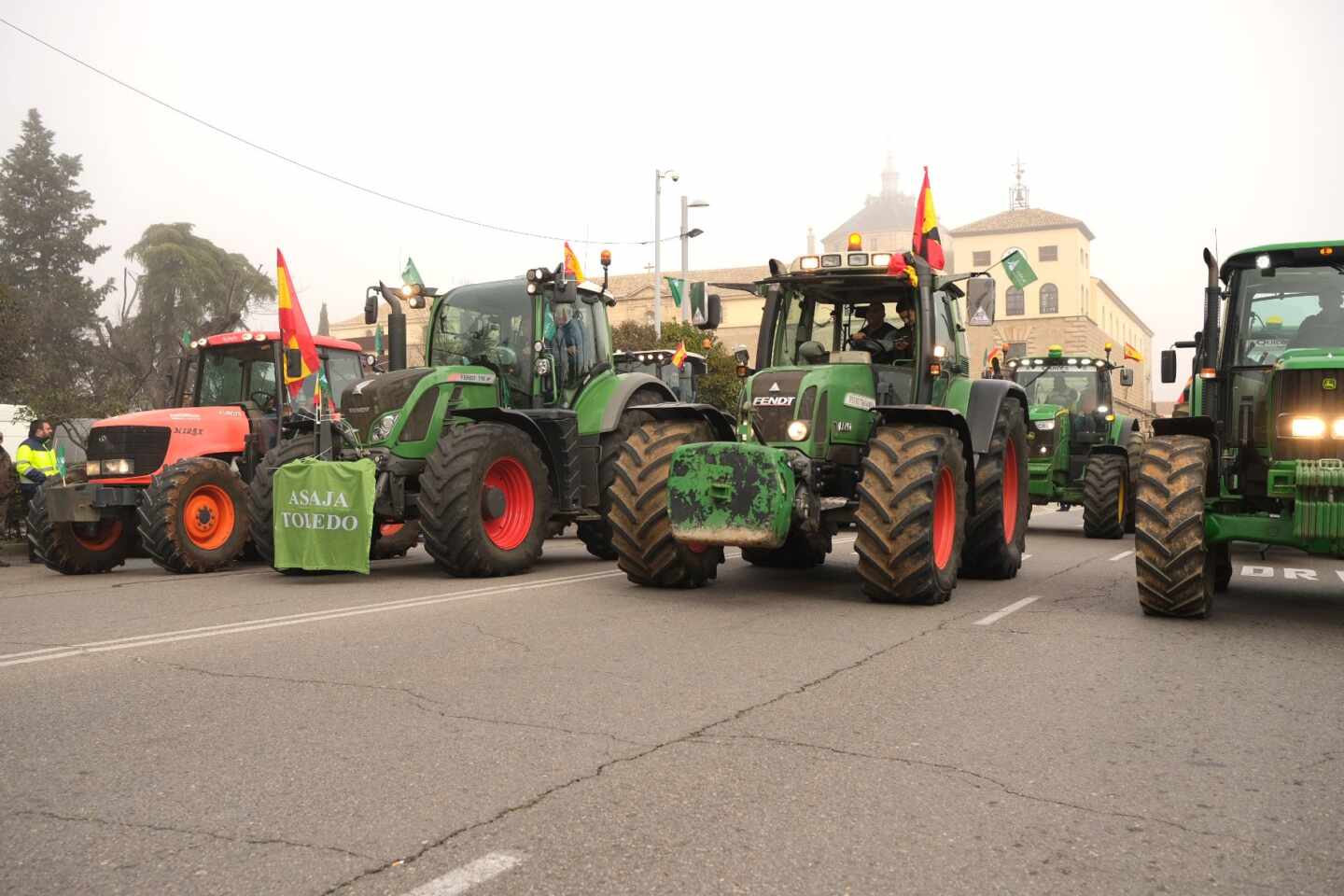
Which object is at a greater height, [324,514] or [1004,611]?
[324,514]

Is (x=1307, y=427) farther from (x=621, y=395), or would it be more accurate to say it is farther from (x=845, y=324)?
(x=621, y=395)

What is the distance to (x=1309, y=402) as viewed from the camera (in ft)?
25.6

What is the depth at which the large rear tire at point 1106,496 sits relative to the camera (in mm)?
16734

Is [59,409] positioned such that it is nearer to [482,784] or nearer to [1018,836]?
[482,784]

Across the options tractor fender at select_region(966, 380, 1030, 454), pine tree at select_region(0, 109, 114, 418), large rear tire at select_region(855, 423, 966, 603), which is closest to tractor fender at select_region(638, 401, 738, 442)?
large rear tire at select_region(855, 423, 966, 603)

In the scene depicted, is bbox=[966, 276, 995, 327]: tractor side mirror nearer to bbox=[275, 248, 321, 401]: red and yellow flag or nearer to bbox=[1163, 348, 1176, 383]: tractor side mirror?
bbox=[1163, 348, 1176, 383]: tractor side mirror

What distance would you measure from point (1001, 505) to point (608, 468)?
155 inches

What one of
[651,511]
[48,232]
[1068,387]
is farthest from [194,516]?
[48,232]

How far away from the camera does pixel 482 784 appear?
162 inches

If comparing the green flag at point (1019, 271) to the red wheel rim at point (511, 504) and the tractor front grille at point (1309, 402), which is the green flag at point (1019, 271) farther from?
the tractor front grille at point (1309, 402)

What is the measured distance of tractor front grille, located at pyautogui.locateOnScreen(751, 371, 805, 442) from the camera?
934cm

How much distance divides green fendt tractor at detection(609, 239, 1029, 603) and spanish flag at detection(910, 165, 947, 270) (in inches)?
19.3

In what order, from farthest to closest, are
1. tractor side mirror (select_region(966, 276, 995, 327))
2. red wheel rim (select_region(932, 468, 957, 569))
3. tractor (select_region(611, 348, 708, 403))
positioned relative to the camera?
tractor (select_region(611, 348, 708, 403)) → tractor side mirror (select_region(966, 276, 995, 327)) → red wheel rim (select_region(932, 468, 957, 569))

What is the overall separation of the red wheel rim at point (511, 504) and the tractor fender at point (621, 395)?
3.92 feet
